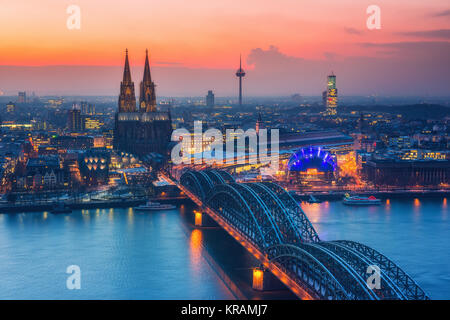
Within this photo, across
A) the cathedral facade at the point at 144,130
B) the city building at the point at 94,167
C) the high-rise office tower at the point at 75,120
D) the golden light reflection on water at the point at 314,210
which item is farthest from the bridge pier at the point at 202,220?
the high-rise office tower at the point at 75,120

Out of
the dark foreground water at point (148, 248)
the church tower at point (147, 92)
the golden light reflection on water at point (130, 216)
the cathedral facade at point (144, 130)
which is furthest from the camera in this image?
the church tower at point (147, 92)

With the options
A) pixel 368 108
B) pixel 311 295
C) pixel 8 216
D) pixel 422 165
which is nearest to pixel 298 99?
pixel 368 108

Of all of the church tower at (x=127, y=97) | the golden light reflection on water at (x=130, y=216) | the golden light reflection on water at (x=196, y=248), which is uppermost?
the church tower at (x=127, y=97)

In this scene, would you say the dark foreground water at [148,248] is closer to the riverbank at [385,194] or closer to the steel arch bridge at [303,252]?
Answer: the steel arch bridge at [303,252]

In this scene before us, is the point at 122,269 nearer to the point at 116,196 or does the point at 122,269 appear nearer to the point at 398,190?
the point at 116,196

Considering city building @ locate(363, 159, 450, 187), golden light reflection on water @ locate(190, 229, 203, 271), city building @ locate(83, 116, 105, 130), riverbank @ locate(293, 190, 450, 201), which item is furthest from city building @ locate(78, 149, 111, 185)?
city building @ locate(83, 116, 105, 130)

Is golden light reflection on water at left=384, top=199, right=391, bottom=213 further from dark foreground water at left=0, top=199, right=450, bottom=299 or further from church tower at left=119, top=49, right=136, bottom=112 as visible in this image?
church tower at left=119, top=49, right=136, bottom=112
